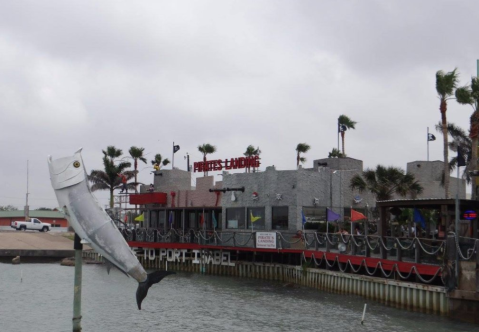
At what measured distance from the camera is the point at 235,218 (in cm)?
4762

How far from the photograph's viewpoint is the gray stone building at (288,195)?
44.2m

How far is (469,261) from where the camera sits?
23453mm

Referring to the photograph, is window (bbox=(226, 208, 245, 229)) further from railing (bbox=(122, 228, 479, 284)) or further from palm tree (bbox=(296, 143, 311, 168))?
palm tree (bbox=(296, 143, 311, 168))

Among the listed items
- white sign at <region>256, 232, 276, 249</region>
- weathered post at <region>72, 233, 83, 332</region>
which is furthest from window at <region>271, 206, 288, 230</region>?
weathered post at <region>72, 233, 83, 332</region>

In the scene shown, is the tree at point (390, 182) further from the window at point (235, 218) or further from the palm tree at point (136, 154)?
the palm tree at point (136, 154)

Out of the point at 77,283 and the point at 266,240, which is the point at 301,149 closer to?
the point at 266,240

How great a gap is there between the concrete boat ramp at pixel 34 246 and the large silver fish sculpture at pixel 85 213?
159 ft

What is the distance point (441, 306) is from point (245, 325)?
8.42m

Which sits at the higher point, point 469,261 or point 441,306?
point 469,261

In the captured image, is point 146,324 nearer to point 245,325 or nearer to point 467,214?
point 245,325

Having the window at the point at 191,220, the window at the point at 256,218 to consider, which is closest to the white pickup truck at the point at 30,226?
the window at the point at 191,220

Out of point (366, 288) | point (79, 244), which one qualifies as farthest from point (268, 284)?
point (79, 244)

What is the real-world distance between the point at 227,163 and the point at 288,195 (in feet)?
25.3

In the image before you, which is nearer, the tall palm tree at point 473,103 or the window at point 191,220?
the tall palm tree at point 473,103
